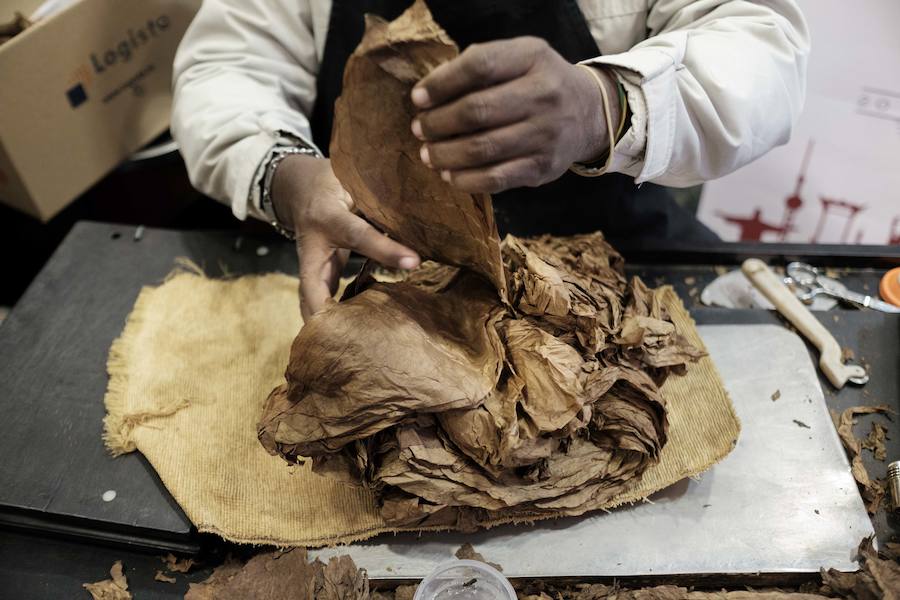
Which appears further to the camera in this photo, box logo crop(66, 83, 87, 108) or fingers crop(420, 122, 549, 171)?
box logo crop(66, 83, 87, 108)

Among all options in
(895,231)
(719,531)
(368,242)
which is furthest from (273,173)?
(895,231)

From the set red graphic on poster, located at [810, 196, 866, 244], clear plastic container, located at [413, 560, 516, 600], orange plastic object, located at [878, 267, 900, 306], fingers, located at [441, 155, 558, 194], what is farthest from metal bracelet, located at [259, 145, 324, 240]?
red graphic on poster, located at [810, 196, 866, 244]

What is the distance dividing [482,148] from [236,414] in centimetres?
86

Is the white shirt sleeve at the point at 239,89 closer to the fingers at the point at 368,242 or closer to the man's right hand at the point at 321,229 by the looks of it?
the man's right hand at the point at 321,229

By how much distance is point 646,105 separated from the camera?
1.27 m

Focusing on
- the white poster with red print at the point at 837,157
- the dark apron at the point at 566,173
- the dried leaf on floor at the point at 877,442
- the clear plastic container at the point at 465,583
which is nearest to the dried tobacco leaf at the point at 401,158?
the clear plastic container at the point at 465,583

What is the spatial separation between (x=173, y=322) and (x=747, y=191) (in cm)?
210

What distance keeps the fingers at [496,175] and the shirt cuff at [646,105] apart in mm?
263

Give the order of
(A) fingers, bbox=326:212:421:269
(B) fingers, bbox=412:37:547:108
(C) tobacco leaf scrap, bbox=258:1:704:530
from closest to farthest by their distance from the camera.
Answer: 1. (B) fingers, bbox=412:37:547:108
2. (C) tobacco leaf scrap, bbox=258:1:704:530
3. (A) fingers, bbox=326:212:421:269

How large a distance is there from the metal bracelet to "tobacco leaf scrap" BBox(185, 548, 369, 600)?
67 cm

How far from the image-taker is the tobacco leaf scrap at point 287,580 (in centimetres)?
130

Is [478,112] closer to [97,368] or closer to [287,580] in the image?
[287,580]

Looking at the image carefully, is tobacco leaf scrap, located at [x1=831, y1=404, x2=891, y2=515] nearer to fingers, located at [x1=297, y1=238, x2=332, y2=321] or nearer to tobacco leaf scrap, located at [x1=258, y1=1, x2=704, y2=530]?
tobacco leaf scrap, located at [x1=258, y1=1, x2=704, y2=530]

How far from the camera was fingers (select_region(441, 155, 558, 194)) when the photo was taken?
1.05 metres
